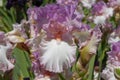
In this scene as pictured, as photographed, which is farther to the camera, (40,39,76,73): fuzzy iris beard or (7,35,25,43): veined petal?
(7,35,25,43): veined petal

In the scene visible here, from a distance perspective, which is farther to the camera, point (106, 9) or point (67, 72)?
point (106, 9)

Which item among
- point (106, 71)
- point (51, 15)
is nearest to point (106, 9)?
point (106, 71)

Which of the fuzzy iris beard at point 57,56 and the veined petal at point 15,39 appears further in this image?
the veined petal at point 15,39

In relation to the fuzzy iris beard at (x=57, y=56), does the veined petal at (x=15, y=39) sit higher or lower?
higher

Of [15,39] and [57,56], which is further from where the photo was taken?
[15,39]

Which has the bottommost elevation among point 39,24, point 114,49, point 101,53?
point 101,53

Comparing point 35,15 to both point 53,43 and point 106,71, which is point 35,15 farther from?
point 106,71

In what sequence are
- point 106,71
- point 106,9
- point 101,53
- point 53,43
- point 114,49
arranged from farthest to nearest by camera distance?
point 106,9
point 101,53
point 106,71
point 114,49
point 53,43

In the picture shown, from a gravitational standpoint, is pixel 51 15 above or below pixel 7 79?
above
